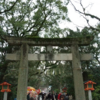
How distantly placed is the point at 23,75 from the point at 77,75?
314cm

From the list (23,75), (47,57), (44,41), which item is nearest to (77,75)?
(47,57)

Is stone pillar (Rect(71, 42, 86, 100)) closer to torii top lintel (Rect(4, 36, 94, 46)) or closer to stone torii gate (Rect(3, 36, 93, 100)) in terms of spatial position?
stone torii gate (Rect(3, 36, 93, 100))

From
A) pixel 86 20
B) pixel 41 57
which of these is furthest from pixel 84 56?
pixel 86 20

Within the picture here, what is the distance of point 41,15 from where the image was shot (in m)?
11.8

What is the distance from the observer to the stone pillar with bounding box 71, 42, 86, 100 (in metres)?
6.62

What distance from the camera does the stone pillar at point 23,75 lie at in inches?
251

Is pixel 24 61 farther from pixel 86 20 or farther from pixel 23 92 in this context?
pixel 86 20

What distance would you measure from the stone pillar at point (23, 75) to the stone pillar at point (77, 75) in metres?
2.86

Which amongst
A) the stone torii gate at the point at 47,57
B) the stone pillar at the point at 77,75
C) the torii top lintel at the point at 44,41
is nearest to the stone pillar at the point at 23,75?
the stone torii gate at the point at 47,57

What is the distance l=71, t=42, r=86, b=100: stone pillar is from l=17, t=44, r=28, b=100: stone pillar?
2.86 metres

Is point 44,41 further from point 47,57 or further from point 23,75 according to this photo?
point 23,75

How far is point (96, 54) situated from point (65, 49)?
384 centimetres

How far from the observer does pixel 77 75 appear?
6.91 metres

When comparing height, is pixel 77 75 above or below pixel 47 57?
below
